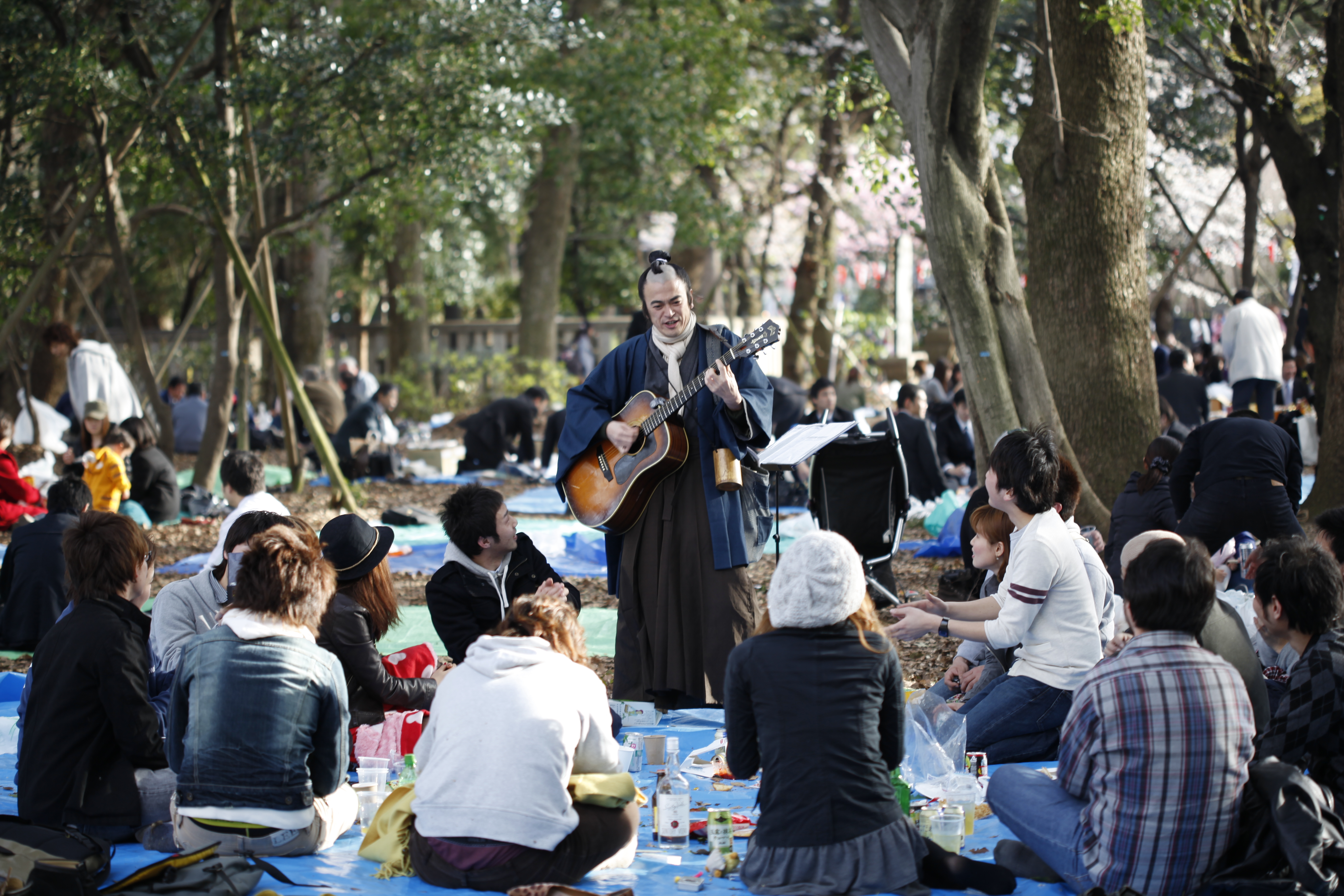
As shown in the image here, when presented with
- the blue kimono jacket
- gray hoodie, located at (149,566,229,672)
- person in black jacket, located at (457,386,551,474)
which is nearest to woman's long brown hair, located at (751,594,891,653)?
the blue kimono jacket

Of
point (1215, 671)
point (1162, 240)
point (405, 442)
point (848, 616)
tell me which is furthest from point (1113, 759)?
point (1162, 240)

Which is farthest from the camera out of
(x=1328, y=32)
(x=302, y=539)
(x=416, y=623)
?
(x=1328, y=32)

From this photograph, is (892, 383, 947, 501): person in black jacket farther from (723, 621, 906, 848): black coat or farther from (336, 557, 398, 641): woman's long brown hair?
(723, 621, 906, 848): black coat

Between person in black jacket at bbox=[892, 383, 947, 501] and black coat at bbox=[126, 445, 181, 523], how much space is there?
5.40m

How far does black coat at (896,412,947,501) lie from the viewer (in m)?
9.05

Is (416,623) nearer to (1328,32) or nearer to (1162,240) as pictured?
(1328,32)

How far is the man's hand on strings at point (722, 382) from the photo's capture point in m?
4.41

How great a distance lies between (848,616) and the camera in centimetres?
300

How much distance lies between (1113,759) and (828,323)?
A: 48.9 feet

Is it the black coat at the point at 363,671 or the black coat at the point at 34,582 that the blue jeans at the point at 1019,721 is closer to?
the black coat at the point at 363,671

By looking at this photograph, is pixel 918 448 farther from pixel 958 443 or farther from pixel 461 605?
pixel 461 605

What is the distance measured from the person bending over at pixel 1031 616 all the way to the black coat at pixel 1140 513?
208 cm

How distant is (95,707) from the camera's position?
3404 mm

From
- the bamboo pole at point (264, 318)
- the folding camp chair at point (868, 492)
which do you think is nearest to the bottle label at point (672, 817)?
the folding camp chair at point (868, 492)
